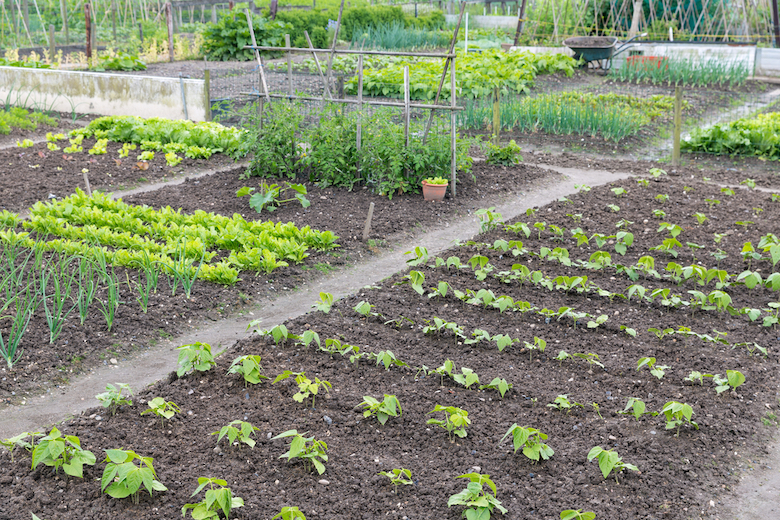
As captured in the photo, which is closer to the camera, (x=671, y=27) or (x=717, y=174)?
(x=717, y=174)

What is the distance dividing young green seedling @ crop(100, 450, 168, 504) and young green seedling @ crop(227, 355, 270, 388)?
93 centimetres

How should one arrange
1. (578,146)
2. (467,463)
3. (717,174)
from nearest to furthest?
(467,463), (717,174), (578,146)

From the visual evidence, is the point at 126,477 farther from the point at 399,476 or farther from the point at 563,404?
the point at 563,404

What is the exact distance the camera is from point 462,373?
13.6 feet

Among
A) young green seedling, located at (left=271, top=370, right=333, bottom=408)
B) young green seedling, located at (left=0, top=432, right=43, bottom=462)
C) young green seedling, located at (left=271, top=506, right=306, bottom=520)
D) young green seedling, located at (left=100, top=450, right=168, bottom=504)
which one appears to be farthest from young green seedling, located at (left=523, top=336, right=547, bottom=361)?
young green seedling, located at (left=0, top=432, right=43, bottom=462)

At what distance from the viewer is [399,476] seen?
10.7ft

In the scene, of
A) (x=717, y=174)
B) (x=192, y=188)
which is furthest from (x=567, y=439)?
(x=717, y=174)

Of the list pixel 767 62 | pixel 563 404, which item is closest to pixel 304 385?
pixel 563 404

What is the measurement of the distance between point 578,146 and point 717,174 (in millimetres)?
2245

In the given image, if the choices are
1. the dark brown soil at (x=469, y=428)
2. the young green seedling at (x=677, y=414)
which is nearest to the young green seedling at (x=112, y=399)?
the dark brown soil at (x=469, y=428)

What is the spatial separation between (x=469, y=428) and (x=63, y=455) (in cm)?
196

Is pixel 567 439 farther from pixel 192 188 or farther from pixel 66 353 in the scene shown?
pixel 192 188

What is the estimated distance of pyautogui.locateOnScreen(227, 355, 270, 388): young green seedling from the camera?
4.01m

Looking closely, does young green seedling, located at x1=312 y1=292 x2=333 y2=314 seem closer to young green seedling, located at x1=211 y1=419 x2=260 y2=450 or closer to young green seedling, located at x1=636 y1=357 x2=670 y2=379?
young green seedling, located at x1=211 y1=419 x2=260 y2=450
